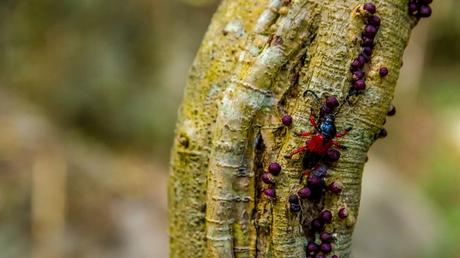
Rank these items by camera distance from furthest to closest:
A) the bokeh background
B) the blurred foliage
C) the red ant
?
the blurred foliage < the bokeh background < the red ant

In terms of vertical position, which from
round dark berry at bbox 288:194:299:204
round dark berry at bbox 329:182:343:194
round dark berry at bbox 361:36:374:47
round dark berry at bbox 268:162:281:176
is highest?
round dark berry at bbox 361:36:374:47

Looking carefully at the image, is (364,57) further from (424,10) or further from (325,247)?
(325,247)

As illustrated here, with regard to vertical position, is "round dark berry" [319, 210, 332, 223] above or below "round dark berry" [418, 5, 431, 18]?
below

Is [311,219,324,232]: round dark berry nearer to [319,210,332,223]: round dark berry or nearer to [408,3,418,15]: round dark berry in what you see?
[319,210,332,223]: round dark berry

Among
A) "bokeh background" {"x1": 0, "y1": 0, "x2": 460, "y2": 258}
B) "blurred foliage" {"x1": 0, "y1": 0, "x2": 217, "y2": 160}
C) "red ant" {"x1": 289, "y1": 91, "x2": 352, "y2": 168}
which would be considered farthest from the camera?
"blurred foliage" {"x1": 0, "y1": 0, "x2": 217, "y2": 160}

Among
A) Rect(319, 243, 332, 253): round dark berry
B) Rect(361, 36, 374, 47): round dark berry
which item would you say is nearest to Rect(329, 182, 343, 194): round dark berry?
Rect(319, 243, 332, 253): round dark berry

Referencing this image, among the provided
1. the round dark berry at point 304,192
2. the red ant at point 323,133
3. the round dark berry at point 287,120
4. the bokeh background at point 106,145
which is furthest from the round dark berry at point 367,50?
the bokeh background at point 106,145

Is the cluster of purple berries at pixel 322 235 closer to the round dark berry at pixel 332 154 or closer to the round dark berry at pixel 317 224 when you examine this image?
the round dark berry at pixel 317 224
